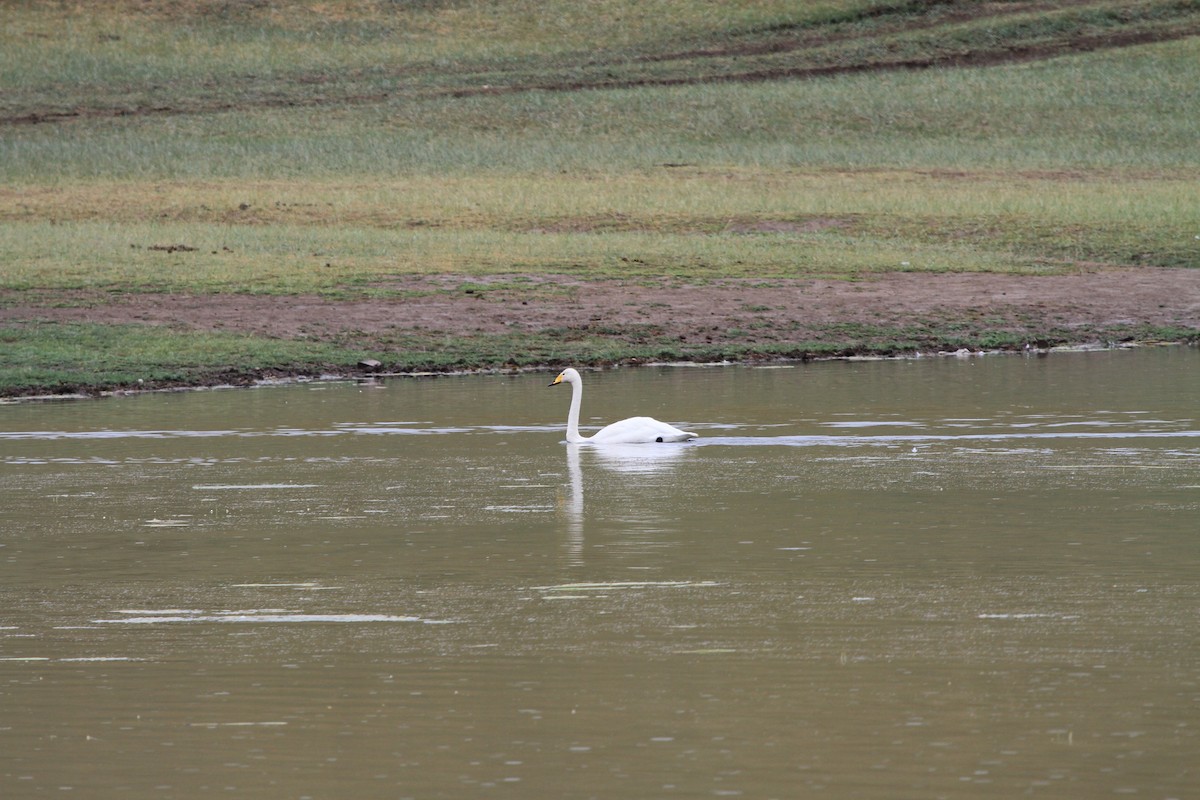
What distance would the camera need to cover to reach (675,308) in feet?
84.7

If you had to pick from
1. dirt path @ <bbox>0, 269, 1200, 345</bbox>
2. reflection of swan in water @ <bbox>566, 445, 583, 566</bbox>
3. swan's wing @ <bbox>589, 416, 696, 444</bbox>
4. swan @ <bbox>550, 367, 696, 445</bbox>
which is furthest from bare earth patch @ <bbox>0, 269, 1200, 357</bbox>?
reflection of swan in water @ <bbox>566, 445, 583, 566</bbox>

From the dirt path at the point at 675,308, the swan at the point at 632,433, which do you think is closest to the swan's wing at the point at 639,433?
the swan at the point at 632,433

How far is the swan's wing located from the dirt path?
826 centimetres

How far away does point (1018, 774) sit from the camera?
704 centimetres

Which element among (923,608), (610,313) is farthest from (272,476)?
(610,313)

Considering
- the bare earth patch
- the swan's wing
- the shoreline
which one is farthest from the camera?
the bare earth patch

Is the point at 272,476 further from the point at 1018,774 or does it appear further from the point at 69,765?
the point at 1018,774

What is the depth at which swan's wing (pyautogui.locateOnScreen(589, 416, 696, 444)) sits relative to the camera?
15633mm

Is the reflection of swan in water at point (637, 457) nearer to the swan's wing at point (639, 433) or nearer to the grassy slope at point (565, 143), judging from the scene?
the swan's wing at point (639, 433)

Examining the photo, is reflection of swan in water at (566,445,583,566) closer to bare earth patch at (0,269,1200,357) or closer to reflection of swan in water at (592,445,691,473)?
reflection of swan in water at (592,445,691,473)

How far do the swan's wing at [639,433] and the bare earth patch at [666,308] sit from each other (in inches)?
326

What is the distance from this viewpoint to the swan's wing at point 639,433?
15633 millimetres

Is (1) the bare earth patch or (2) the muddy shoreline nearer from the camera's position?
(2) the muddy shoreline

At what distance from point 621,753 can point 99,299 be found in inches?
765
